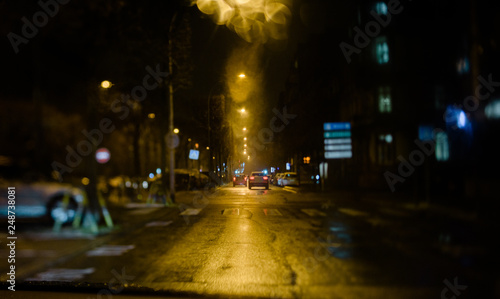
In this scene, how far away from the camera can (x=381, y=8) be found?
101 ft

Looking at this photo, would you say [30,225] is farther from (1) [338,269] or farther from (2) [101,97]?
(1) [338,269]

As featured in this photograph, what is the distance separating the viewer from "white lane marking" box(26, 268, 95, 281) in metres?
7.10

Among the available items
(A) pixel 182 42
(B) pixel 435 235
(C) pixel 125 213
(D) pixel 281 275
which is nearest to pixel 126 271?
(D) pixel 281 275

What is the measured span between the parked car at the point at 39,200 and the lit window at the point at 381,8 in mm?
24912

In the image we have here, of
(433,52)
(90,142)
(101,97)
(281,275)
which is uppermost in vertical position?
(433,52)

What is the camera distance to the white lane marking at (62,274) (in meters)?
7.10

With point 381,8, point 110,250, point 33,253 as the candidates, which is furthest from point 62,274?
point 381,8

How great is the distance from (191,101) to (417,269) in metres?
47.1

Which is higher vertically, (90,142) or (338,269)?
(90,142)

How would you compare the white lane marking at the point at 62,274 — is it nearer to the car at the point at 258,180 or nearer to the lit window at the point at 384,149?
the lit window at the point at 384,149

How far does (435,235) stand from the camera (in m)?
11.4

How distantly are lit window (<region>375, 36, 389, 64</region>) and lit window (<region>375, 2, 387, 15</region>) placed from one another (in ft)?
6.14

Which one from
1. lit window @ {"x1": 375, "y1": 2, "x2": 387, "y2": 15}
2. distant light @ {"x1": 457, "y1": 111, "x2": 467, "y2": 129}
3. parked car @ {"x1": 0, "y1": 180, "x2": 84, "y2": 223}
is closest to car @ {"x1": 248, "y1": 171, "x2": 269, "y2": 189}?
lit window @ {"x1": 375, "y1": 2, "x2": 387, "y2": 15}

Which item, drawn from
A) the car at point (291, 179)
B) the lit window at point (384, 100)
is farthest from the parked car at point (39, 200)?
the car at point (291, 179)
